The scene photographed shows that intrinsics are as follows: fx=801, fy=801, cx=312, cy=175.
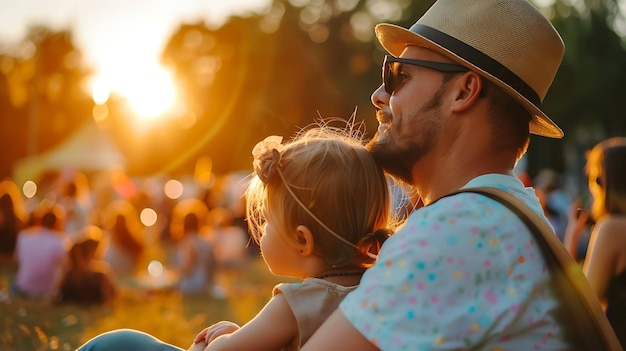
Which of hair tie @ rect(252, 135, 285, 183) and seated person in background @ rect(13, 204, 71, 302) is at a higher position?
hair tie @ rect(252, 135, 285, 183)

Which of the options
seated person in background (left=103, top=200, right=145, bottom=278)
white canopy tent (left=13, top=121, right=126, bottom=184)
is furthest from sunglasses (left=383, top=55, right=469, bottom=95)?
white canopy tent (left=13, top=121, right=126, bottom=184)

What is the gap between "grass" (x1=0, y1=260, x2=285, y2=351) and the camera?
5.62 meters

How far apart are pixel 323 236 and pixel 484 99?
74 centimetres

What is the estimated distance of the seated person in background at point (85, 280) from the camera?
9594 mm

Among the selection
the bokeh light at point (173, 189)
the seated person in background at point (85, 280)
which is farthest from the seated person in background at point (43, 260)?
the bokeh light at point (173, 189)

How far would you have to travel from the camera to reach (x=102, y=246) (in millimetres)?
11266

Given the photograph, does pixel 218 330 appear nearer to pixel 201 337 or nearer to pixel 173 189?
pixel 201 337

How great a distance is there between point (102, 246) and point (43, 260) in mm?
1202

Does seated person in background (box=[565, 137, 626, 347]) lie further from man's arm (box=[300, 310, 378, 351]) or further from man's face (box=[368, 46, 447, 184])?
man's arm (box=[300, 310, 378, 351])

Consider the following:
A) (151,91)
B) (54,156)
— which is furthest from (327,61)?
(54,156)

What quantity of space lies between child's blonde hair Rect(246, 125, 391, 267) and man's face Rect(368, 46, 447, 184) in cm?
8

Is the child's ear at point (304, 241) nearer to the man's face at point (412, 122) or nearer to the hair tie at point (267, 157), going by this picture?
the hair tie at point (267, 157)

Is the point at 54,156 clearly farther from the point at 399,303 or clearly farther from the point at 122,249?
the point at 399,303

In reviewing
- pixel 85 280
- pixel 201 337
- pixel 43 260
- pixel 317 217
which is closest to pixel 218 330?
pixel 201 337
